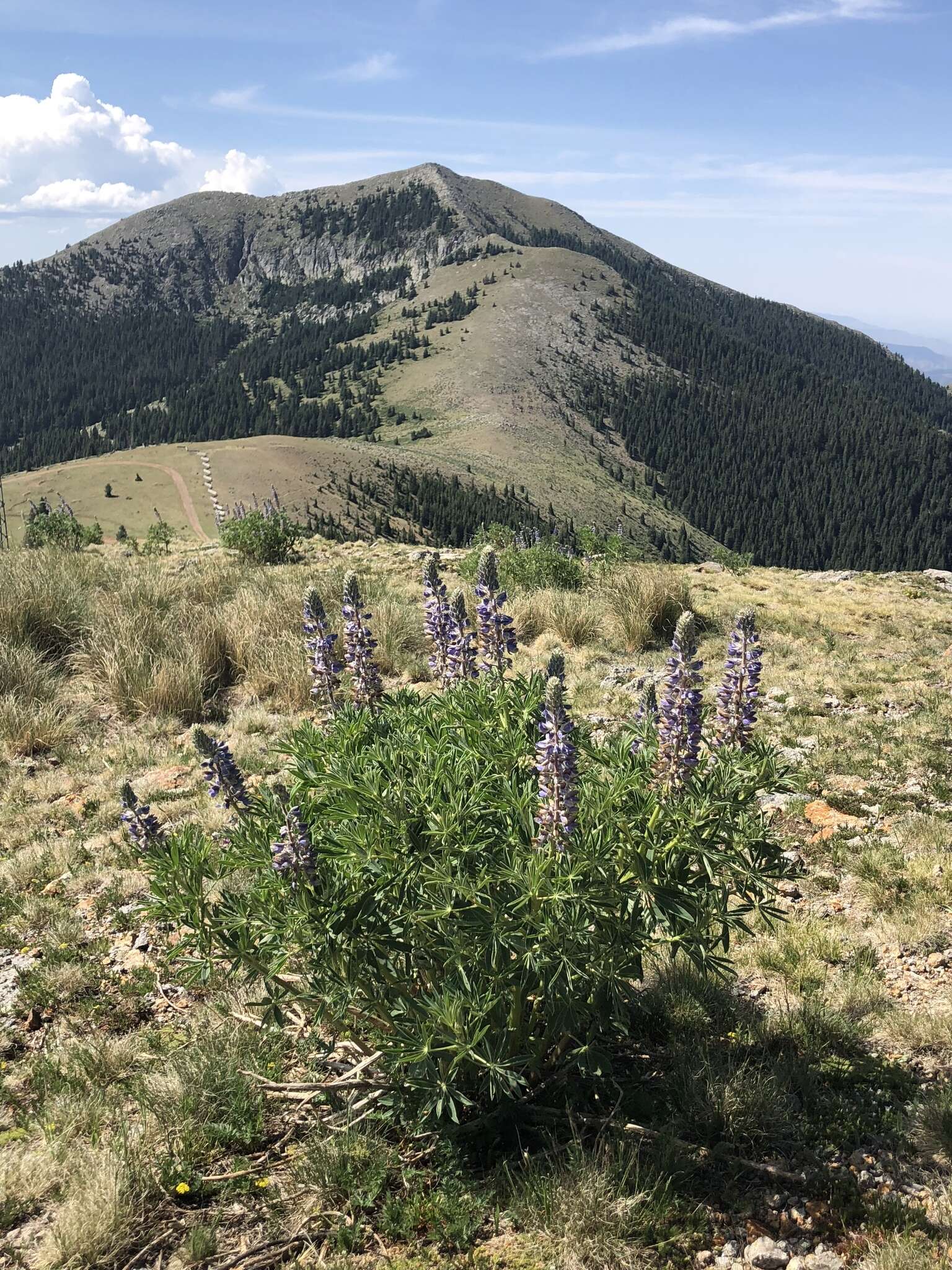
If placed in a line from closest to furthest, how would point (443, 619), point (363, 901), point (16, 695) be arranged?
point (363, 901) < point (443, 619) < point (16, 695)

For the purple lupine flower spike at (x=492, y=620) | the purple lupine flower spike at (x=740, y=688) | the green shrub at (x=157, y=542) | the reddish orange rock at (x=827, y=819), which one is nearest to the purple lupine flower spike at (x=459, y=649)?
the purple lupine flower spike at (x=492, y=620)

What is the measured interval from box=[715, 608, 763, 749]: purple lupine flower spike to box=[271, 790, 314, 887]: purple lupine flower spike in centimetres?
182

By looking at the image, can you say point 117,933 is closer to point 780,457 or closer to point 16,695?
point 16,695

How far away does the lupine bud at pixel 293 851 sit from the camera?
282 centimetres

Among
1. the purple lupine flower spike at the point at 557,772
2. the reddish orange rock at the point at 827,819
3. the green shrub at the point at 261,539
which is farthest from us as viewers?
the green shrub at the point at 261,539

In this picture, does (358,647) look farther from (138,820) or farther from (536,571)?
(536,571)

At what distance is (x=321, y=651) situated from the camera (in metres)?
4.04

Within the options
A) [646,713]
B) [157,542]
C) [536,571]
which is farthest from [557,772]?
[157,542]

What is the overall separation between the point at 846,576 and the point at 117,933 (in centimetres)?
2202

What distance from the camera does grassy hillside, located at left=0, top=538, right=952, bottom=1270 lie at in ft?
9.91

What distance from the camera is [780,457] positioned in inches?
6683

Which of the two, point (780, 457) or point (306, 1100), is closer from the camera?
point (306, 1100)

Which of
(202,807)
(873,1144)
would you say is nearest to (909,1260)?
(873,1144)

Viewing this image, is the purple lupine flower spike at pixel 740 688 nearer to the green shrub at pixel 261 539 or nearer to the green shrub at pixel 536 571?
the green shrub at pixel 536 571
